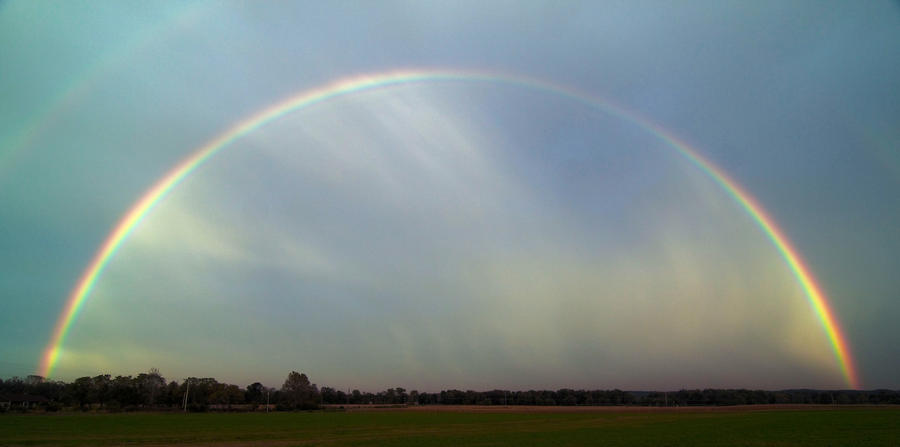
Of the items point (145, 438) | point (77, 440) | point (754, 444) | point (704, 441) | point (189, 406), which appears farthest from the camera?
point (189, 406)

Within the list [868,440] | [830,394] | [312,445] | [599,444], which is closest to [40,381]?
[312,445]

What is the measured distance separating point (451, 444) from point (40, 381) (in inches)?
9052

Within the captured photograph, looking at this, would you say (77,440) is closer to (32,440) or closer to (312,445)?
(32,440)

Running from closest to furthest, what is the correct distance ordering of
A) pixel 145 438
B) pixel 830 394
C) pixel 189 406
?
pixel 145 438, pixel 189 406, pixel 830 394

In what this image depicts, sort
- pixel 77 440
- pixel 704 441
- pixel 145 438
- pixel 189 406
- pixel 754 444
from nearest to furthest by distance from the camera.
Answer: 1. pixel 754 444
2. pixel 704 441
3. pixel 77 440
4. pixel 145 438
5. pixel 189 406

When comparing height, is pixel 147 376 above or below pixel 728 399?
above

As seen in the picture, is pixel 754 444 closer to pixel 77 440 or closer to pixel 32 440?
pixel 77 440

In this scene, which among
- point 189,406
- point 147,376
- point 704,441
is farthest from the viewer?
point 147,376

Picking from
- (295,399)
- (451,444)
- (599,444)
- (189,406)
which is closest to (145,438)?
(451,444)

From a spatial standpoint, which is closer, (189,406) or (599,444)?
(599,444)

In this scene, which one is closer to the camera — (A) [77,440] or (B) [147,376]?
(A) [77,440]

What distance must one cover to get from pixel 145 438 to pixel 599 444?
33.7 meters

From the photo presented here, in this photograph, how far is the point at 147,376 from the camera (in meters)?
157

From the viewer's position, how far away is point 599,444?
34125 mm
